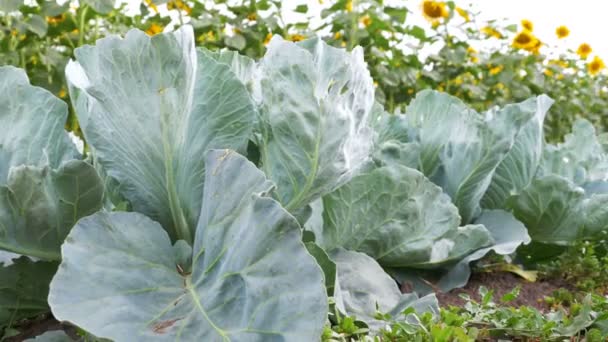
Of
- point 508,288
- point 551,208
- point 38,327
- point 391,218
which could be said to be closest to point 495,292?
point 508,288

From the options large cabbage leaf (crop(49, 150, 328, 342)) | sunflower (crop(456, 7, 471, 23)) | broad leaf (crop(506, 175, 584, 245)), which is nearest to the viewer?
large cabbage leaf (crop(49, 150, 328, 342))

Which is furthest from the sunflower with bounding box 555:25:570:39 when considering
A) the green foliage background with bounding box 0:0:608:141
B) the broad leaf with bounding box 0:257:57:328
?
the broad leaf with bounding box 0:257:57:328

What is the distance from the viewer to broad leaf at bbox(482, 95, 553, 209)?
274 cm

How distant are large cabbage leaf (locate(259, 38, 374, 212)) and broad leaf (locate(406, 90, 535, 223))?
0.82 meters

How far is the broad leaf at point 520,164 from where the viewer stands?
2.74 meters

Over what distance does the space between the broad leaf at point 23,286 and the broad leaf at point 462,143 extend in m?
1.38

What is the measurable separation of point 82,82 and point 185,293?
2.13 feet

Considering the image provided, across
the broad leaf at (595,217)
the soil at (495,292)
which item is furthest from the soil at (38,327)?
the broad leaf at (595,217)

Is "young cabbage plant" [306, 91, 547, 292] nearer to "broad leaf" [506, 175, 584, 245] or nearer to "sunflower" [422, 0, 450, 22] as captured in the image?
"broad leaf" [506, 175, 584, 245]

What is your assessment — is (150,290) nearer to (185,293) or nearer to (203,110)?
(185,293)

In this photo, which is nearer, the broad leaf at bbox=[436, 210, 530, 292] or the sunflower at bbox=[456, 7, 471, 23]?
the broad leaf at bbox=[436, 210, 530, 292]

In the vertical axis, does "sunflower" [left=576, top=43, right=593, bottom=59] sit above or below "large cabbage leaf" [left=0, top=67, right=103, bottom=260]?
below

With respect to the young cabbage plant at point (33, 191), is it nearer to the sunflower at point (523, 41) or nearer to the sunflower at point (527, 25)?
the sunflower at point (523, 41)

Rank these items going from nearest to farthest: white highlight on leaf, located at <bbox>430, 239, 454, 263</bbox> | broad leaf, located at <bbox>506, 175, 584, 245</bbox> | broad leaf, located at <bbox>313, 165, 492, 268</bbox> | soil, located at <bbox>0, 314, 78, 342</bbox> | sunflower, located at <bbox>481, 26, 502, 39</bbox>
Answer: soil, located at <bbox>0, 314, 78, 342</bbox> < broad leaf, located at <bbox>313, 165, 492, 268</bbox> < white highlight on leaf, located at <bbox>430, 239, 454, 263</bbox> < broad leaf, located at <bbox>506, 175, 584, 245</bbox> < sunflower, located at <bbox>481, 26, 502, 39</bbox>
